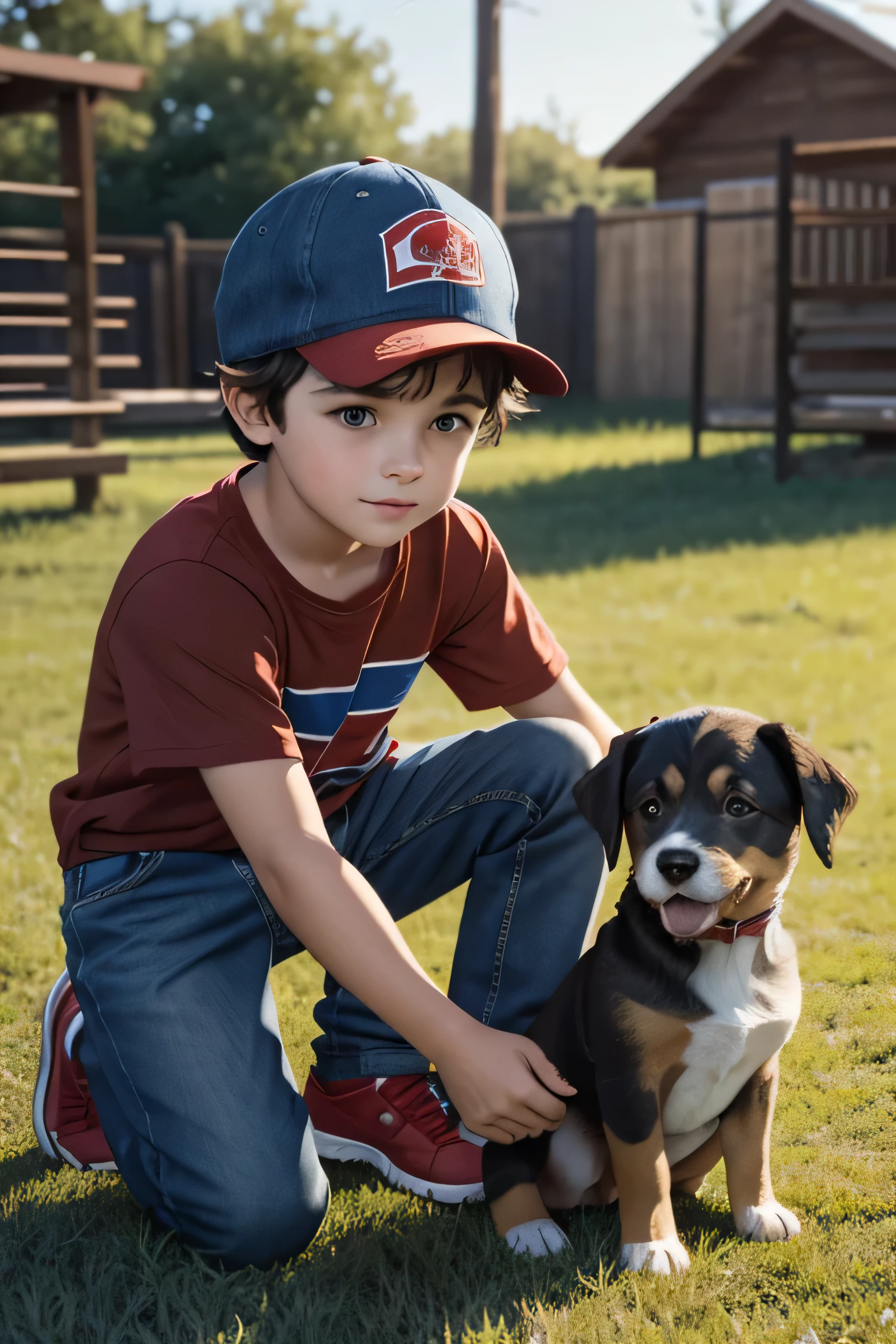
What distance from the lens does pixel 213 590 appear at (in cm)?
229

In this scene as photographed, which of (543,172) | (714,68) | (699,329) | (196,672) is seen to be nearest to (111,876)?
(196,672)

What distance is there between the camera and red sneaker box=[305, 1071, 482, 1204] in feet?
7.87

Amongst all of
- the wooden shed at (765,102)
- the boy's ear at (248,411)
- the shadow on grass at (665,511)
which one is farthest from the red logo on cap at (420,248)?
the wooden shed at (765,102)

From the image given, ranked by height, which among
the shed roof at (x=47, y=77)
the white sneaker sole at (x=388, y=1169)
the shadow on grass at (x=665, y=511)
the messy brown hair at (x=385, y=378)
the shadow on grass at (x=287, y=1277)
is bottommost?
the white sneaker sole at (x=388, y=1169)

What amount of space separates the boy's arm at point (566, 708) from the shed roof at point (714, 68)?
53.2 feet

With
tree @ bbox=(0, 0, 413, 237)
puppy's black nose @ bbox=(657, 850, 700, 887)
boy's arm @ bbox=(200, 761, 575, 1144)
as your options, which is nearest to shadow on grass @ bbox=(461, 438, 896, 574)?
boy's arm @ bbox=(200, 761, 575, 1144)

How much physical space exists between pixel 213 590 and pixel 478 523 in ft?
2.24

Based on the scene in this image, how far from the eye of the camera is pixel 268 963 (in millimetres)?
2486

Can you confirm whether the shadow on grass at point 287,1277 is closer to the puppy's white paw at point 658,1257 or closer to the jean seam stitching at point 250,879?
the puppy's white paw at point 658,1257

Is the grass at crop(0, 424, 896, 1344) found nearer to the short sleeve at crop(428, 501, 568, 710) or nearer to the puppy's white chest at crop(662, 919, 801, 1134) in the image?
the puppy's white chest at crop(662, 919, 801, 1134)

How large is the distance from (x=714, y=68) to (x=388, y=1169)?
18025mm

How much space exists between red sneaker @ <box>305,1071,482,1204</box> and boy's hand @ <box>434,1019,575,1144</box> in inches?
13.0

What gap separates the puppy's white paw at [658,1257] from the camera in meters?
2.03

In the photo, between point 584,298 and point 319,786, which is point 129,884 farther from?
point 584,298
